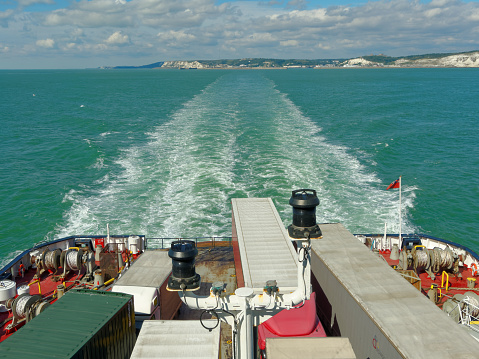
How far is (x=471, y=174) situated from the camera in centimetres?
4938

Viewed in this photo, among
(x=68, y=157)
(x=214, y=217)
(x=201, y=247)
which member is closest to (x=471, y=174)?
(x=214, y=217)

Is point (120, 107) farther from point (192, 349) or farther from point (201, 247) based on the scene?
point (192, 349)

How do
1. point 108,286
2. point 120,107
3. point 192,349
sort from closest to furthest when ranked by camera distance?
point 192,349, point 108,286, point 120,107

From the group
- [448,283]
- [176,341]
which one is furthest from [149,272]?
[448,283]

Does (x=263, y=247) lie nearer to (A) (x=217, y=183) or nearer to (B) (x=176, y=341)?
(B) (x=176, y=341)

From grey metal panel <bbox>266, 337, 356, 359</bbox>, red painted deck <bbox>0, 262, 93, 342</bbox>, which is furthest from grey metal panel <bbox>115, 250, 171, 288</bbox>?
grey metal panel <bbox>266, 337, 356, 359</bbox>

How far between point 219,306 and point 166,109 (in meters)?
91.1

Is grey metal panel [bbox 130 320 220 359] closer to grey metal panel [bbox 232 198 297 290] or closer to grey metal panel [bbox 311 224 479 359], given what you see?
grey metal panel [bbox 232 198 297 290]

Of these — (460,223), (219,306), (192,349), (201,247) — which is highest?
(219,306)

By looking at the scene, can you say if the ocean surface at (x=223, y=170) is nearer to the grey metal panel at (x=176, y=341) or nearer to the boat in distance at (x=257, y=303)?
the boat in distance at (x=257, y=303)

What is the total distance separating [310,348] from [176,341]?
3.91 metres

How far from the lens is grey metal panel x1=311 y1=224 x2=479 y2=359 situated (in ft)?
34.0

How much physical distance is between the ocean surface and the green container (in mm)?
18105

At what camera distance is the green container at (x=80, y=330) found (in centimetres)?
1069
